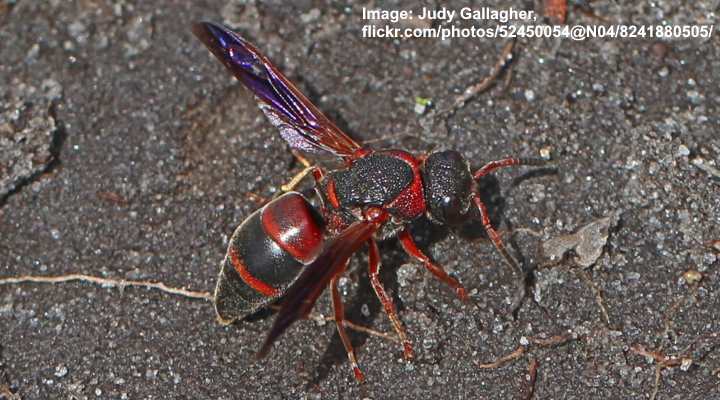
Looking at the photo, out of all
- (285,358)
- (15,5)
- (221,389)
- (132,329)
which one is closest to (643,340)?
(285,358)

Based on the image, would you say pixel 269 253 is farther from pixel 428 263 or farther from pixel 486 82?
pixel 486 82

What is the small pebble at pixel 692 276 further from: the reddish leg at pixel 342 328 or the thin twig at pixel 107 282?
the thin twig at pixel 107 282

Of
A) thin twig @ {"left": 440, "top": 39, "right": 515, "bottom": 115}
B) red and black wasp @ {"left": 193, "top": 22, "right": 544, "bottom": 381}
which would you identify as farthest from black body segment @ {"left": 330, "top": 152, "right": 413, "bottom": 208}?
thin twig @ {"left": 440, "top": 39, "right": 515, "bottom": 115}

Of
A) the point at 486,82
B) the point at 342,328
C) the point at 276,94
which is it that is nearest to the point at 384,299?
the point at 342,328

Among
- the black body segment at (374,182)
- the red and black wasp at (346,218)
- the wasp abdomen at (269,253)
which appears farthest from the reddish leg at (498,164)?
the wasp abdomen at (269,253)

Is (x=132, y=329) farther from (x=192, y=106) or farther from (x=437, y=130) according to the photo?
(x=437, y=130)

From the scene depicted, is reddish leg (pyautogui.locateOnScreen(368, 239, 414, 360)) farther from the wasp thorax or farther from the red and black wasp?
the wasp thorax

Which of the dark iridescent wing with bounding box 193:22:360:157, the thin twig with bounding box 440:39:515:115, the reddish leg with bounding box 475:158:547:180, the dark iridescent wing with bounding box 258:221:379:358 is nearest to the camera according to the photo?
the dark iridescent wing with bounding box 258:221:379:358
